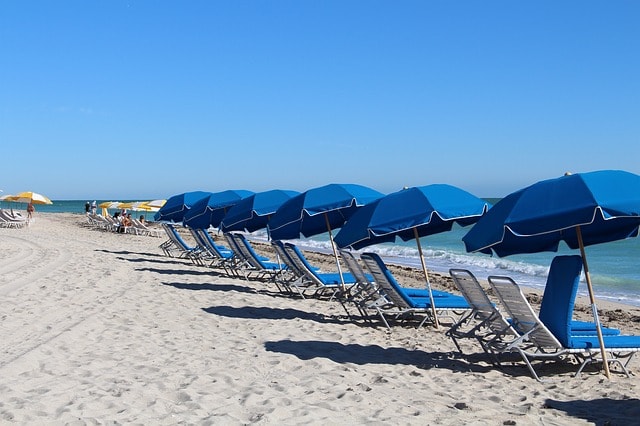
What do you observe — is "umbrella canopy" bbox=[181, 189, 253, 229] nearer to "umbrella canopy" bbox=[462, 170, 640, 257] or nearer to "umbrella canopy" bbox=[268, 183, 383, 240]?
"umbrella canopy" bbox=[268, 183, 383, 240]

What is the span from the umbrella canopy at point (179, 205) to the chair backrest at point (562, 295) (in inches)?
489

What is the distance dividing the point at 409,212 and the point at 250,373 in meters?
2.61

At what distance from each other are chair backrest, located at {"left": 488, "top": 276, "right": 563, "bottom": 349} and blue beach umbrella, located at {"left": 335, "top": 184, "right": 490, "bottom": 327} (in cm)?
153

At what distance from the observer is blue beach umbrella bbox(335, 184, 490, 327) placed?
721cm

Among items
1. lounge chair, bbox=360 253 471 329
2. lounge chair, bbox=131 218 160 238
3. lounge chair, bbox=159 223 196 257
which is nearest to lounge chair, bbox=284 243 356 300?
lounge chair, bbox=360 253 471 329

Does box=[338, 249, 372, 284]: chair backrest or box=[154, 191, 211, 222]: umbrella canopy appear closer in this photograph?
box=[338, 249, 372, 284]: chair backrest

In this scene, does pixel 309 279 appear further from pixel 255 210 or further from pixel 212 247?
pixel 212 247

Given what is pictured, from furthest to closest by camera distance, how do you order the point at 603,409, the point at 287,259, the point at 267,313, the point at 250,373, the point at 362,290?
the point at 287,259
the point at 267,313
the point at 362,290
the point at 250,373
the point at 603,409

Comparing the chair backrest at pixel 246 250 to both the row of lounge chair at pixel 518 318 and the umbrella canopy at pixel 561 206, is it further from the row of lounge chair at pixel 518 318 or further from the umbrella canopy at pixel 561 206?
the umbrella canopy at pixel 561 206

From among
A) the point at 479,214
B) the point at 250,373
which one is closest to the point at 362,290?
the point at 479,214

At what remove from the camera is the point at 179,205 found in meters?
17.5

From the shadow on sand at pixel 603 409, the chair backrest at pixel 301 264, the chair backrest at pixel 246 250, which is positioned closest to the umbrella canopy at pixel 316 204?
the chair backrest at pixel 301 264

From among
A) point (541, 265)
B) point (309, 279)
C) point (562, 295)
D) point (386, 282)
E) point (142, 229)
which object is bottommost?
point (541, 265)

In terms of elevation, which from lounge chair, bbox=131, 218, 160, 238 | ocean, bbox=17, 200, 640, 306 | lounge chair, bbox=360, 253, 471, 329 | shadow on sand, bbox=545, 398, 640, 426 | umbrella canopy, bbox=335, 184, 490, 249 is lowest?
ocean, bbox=17, 200, 640, 306
